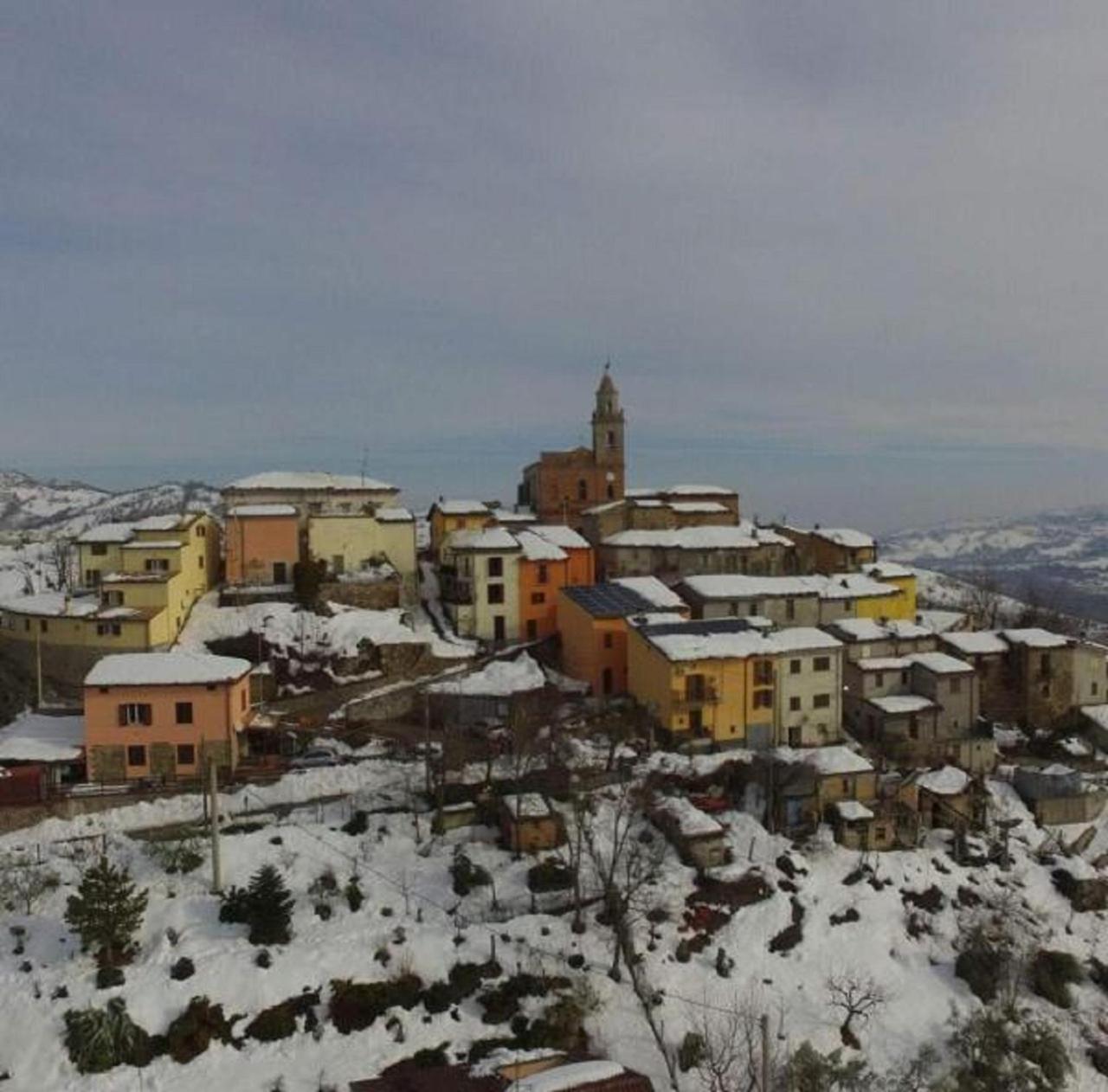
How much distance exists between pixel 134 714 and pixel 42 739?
4.26 m

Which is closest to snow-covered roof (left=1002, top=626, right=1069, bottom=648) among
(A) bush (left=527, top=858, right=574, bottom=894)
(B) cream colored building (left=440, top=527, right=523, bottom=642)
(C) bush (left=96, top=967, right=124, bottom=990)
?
(B) cream colored building (left=440, top=527, right=523, bottom=642)

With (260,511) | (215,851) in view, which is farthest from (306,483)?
(215,851)

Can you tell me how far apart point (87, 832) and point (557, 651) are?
24.6m

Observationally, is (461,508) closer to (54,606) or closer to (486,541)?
(486,541)

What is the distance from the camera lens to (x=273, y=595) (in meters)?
49.0

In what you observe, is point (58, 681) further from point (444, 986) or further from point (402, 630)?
point (444, 986)

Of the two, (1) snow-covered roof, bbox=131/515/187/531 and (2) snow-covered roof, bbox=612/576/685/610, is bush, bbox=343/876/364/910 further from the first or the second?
(1) snow-covered roof, bbox=131/515/187/531

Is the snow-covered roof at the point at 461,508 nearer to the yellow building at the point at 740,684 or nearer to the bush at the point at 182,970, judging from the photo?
the yellow building at the point at 740,684

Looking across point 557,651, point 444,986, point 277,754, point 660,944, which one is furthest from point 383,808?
point 557,651

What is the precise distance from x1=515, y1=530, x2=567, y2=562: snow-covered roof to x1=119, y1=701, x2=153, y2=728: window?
21.5 metres

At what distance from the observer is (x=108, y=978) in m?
26.1

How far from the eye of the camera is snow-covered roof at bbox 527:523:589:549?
55312 millimetres

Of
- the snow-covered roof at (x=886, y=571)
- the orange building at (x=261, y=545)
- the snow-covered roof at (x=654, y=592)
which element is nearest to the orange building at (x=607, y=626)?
the snow-covered roof at (x=654, y=592)

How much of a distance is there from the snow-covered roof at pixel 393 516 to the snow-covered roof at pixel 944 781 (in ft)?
101
